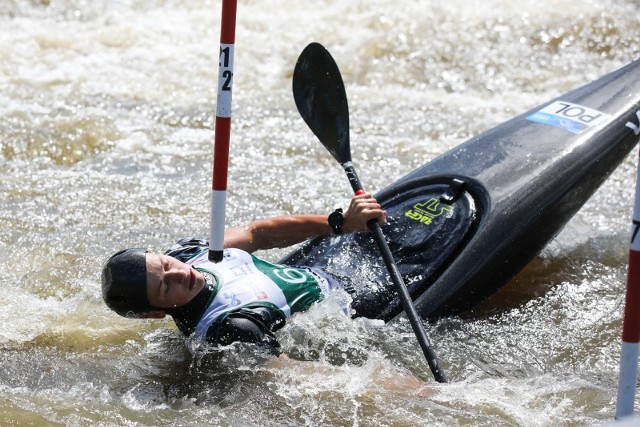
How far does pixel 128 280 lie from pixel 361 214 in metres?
0.93

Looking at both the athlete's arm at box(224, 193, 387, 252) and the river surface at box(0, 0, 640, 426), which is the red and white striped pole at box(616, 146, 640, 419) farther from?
the athlete's arm at box(224, 193, 387, 252)

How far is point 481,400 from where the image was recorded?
3176 millimetres

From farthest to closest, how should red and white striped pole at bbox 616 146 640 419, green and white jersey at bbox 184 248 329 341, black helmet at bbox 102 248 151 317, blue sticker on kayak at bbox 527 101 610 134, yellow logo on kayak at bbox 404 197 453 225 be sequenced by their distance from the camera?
1. blue sticker on kayak at bbox 527 101 610 134
2. yellow logo on kayak at bbox 404 197 453 225
3. green and white jersey at bbox 184 248 329 341
4. black helmet at bbox 102 248 151 317
5. red and white striped pole at bbox 616 146 640 419

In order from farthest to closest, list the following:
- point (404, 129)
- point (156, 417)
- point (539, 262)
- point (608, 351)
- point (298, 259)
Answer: point (404, 129) < point (539, 262) < point (298, 259) < point (608, 351) < point (156, 417)

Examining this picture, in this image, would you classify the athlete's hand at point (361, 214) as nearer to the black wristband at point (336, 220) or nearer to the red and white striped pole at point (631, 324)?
the black wristband at point (336, 220)

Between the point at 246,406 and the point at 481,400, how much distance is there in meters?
0.78

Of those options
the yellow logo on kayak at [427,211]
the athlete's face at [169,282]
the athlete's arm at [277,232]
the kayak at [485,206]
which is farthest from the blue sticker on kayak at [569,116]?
the athlete's face at [169,282]

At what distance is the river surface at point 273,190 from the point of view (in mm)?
3211

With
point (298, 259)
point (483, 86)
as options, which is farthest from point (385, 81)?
point (298, 259)

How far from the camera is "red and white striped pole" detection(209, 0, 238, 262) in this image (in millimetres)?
3047

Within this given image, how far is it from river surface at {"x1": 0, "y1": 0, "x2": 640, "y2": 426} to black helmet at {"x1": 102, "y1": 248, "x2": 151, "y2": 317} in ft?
1.21

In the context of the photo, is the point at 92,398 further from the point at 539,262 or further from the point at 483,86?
the point at 483,86

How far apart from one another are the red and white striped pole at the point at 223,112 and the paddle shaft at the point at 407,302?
66 centimetres

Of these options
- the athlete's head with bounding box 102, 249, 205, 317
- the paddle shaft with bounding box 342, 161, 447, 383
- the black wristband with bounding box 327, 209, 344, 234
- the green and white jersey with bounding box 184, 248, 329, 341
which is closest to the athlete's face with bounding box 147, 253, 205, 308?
the athlete's head with bounding box 102, 249, 205, 317
